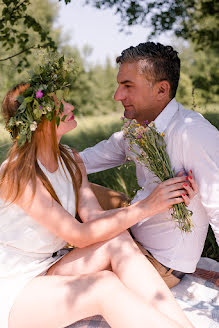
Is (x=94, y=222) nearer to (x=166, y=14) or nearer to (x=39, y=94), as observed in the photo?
(x=39, y=94)

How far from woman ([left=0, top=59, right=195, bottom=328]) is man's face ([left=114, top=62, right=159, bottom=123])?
1.88 feet

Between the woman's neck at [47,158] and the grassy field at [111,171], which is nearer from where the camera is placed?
the woman's neck at [47,158]

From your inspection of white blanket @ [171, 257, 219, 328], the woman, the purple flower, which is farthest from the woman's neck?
white blanket @ [171, 257, 219, 328]

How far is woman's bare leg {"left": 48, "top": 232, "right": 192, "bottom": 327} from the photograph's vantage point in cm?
222

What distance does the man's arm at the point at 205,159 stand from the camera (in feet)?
8.29

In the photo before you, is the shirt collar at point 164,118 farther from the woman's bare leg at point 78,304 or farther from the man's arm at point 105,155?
the woman's bare leg at point 78,304

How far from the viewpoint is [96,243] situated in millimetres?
2586

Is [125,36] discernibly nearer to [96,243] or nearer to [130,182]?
[130,182]

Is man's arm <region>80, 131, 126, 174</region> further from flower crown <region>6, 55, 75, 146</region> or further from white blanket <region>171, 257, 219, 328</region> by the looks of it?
white blanket <region>171, 257, 219, 328</region>

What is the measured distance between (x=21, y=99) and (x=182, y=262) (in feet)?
5.30

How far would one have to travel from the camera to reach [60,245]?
8.84 feet

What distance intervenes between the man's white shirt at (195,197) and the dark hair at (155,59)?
0.30m

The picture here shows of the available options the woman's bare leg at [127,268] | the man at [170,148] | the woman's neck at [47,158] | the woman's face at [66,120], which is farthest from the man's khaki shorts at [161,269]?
the woman's face at [66,120]

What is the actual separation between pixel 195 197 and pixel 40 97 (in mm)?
1262
